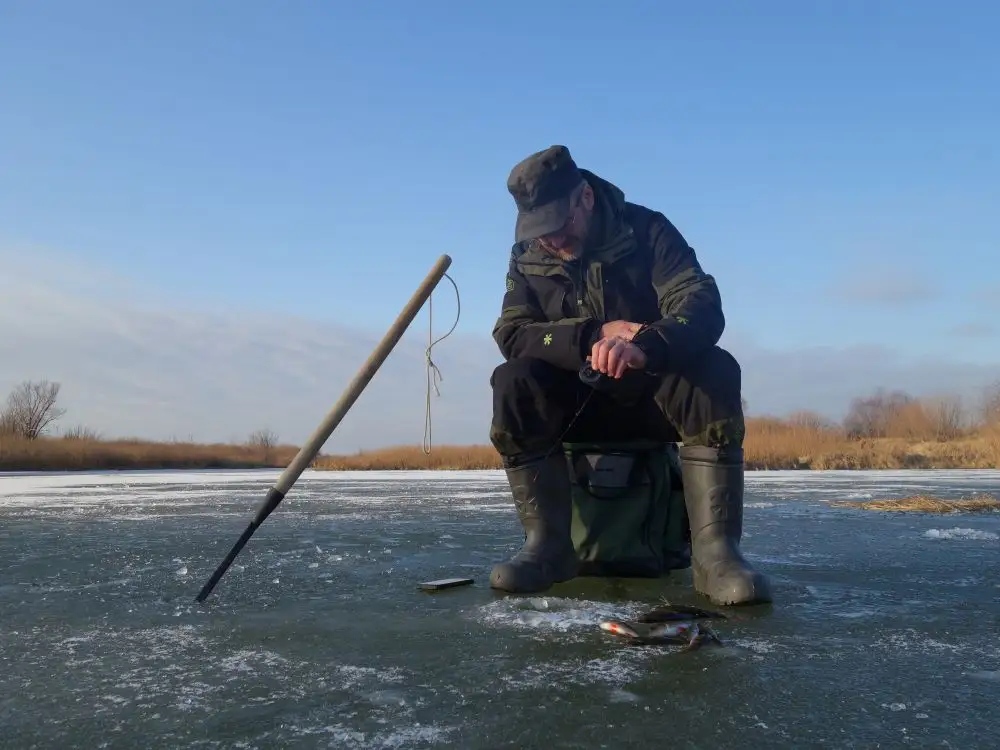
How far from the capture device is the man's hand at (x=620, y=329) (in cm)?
214

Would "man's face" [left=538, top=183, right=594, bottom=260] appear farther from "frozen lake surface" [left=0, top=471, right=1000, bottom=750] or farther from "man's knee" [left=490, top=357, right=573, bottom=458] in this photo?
"frozen lake surface" [left=0, top=471, right=1000, bottom=750]

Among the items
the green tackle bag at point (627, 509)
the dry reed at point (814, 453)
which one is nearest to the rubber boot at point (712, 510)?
the green tackle bag at point (627, 509)

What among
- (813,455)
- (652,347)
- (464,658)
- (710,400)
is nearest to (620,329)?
(652,347)

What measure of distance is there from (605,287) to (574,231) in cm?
20

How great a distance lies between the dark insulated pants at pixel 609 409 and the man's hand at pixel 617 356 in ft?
0.81

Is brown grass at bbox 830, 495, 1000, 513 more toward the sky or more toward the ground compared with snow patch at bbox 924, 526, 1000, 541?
more toward the sky

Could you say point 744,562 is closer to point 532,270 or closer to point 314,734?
point 532,270

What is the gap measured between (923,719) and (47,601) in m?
2.09

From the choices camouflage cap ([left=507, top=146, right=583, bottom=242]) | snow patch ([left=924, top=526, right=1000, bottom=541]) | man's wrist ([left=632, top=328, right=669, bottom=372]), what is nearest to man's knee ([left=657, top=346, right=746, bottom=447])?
man's wrist ([left=632, top=328, right=669, bottom=372])

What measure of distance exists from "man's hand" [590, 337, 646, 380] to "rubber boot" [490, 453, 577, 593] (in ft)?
1.51

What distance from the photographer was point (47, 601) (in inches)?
81.0

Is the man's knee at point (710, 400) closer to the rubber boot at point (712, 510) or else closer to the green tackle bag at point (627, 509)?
the rubber boot at point (712, 510)

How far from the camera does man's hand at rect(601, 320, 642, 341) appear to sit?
7.01ft

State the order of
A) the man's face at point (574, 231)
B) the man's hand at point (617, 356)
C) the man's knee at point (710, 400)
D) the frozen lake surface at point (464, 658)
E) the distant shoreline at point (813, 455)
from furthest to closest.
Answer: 1. the distant shoreline at point (813, 455)
2. the man's face at point (574, 231)
3. the man's knee at point (710, 400)
4. the man's hand at point (617, 356)
5. the frozen lake surface at point (464, 658)
